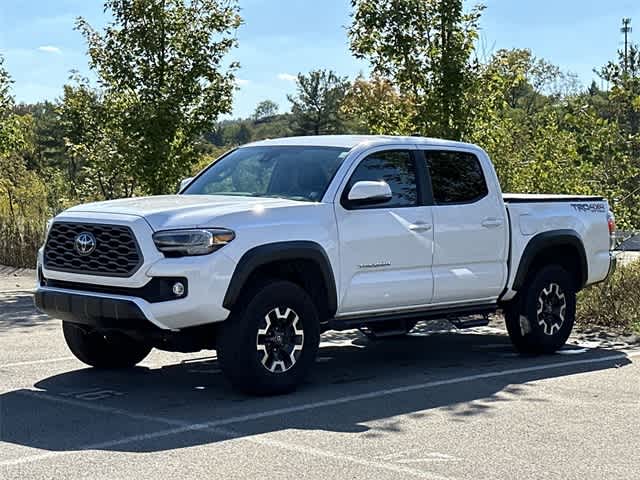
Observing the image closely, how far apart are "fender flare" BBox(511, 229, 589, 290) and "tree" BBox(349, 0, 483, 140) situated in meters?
3.99

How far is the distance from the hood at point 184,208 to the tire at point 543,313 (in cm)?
292

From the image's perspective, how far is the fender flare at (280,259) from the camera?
8.10 metres

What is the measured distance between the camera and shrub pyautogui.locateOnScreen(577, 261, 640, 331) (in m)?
13.0

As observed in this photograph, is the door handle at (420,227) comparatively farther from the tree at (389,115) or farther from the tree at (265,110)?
the tree at (265,110)

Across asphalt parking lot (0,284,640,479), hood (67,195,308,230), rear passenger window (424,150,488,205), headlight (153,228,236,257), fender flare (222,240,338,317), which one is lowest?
asphalt parking lot (0,284,640,479)

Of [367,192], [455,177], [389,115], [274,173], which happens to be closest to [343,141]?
[274,173]

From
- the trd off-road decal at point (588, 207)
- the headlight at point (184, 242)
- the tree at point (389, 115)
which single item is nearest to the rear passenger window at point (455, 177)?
the trd off-road decal at point (588, 207)

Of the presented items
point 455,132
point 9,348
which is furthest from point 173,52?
point 9,348

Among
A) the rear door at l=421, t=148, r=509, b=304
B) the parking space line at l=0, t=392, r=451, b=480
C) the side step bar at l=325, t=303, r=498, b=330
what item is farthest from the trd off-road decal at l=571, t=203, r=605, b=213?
the parking space line at l=0, t=392, r=451, b=480

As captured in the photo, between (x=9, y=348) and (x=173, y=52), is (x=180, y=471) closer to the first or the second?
(x=9, y=348)

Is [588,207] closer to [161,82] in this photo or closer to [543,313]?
[543,313]

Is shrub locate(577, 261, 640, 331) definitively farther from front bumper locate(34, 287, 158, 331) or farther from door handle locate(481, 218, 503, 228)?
front bumper locate(34, 287, 158, 331)

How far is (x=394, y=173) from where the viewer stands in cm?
964

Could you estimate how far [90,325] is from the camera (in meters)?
8.34
